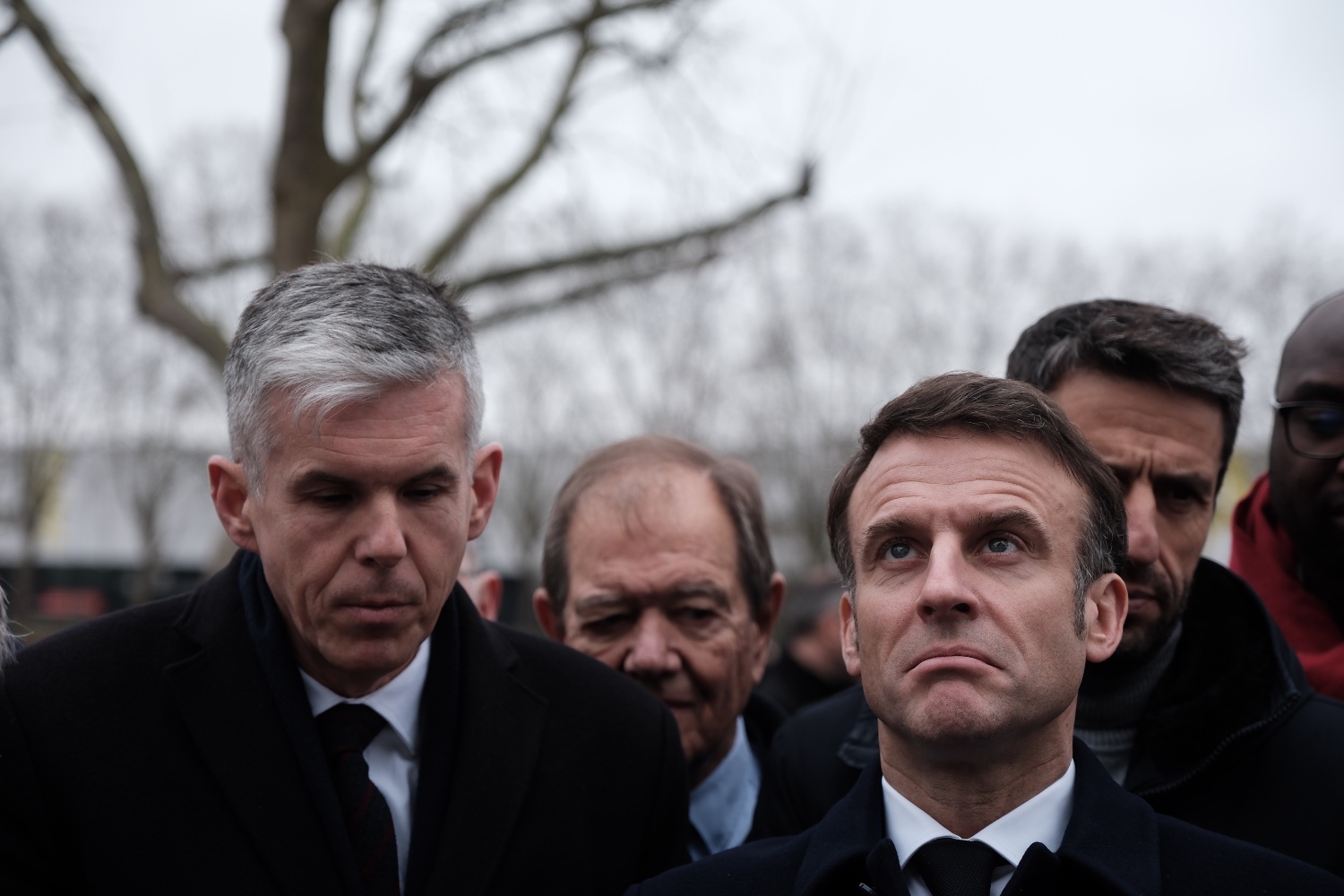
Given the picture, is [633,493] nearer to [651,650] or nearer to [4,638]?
[651,650]

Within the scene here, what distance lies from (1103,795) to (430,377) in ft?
4.76

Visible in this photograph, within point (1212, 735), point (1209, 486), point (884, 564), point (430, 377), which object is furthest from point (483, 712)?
point (1209, 486)

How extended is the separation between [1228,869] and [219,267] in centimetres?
755

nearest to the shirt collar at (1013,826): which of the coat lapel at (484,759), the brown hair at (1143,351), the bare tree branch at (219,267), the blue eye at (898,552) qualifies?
the blue eye at (898,552)

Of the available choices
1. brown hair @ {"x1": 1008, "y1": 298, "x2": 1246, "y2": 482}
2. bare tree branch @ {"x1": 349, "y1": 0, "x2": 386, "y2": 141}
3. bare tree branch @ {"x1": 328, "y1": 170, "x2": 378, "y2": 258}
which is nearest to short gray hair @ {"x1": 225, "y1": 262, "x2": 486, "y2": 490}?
brown hair @ {"x1": 1008, "y1": 298, "x2": 1246, "y2": 482}

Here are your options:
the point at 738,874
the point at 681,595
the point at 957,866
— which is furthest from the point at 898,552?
the point at 681,595

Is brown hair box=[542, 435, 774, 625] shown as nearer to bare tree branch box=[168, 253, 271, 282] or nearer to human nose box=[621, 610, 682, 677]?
human nose box=[621, 610, 682, 677]

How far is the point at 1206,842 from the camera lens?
6.84ft

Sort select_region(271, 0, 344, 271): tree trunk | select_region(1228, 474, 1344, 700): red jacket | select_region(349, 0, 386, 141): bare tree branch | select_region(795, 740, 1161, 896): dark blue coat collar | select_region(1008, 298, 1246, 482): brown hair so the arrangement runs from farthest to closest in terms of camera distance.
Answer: select_region(349, 0, 386, 141): bare tree branch, select_region(271, 0, 344, 271): tree trunk, select_region(1228, 474, 1344, 700): red jacket, select_region(1008, 298, 1246, 482): brown hair, select_region(795, 740, 1161, 896): dark blue coat collar

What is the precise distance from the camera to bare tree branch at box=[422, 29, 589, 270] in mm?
8305

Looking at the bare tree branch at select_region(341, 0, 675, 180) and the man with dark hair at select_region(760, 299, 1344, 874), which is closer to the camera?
the man with dark hair at select_region(760, 299, 1344, 874)

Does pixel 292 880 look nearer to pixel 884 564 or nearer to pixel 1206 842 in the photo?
pixel 884 564

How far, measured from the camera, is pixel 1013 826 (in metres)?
2.07

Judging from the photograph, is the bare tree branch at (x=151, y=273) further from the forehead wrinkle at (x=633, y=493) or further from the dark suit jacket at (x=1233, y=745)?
the dark suit jacket at (x=1233, y=745)
